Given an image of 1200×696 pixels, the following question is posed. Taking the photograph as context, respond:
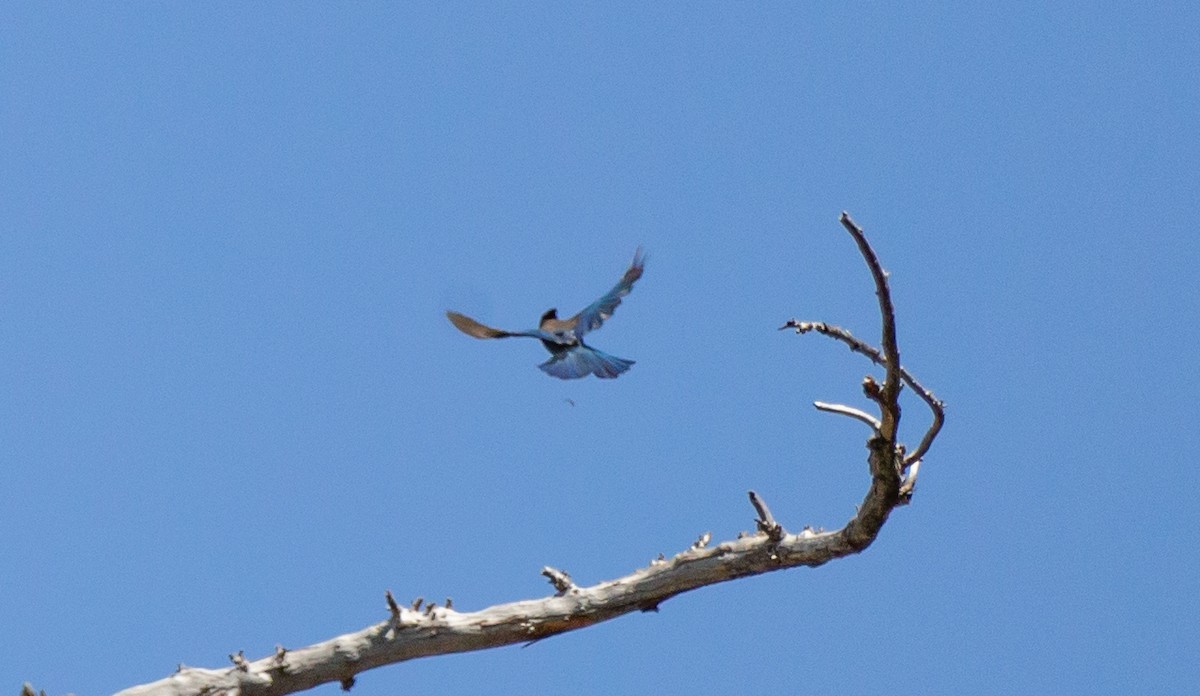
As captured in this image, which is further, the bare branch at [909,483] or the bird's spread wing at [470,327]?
the bird's spread wing at [470,327]

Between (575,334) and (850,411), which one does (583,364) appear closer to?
(575,334)

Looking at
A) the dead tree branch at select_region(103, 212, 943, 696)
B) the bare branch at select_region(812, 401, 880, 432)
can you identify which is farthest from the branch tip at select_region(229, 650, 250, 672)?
the bare branch at select_region(812, 401, 880, 432)

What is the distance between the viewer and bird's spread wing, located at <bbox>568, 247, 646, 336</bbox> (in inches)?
284

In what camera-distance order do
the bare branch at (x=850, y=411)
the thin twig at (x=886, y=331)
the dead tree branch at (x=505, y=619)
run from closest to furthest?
1. the thin twig at (x=886, y=331)
2. the bare branch at (x=850, y=411)
3. the dead tree branch at (x=505, y=619)

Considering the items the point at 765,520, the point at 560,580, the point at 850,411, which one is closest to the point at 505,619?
the point at 560,580

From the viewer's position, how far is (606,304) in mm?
7406

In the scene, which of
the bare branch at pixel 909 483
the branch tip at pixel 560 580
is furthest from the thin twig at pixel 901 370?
the branch tip at pixel 560 580

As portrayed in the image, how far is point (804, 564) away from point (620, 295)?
1.60 meters

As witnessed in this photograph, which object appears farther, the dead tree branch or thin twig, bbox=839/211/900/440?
the dead tree branch

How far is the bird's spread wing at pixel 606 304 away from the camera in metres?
7.21

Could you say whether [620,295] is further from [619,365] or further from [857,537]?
[857,537]

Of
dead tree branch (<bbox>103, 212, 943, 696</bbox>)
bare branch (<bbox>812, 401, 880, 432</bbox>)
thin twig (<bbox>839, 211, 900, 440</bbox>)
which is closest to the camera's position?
thin twig (<bbox>839, 211, 900, 440</bbox>)

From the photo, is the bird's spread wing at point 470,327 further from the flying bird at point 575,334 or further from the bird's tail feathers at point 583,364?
the bird's tail feathers at point 583,364

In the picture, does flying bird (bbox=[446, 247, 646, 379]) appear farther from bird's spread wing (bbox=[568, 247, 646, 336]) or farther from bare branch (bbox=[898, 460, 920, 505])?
bare branch (bbox=[898, 460, 920, 505])
